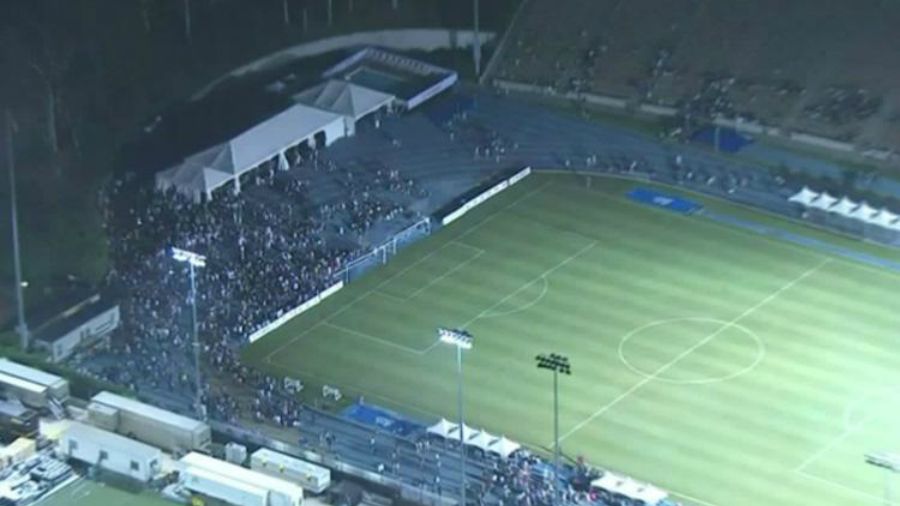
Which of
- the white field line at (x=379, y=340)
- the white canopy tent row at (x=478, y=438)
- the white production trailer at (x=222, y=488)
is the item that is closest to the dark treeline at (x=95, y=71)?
the white field line at (x=379, y=340)

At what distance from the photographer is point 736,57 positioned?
205 feet

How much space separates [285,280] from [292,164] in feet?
20.9

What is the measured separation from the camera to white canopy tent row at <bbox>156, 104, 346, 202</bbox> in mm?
56312

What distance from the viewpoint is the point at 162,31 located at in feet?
196

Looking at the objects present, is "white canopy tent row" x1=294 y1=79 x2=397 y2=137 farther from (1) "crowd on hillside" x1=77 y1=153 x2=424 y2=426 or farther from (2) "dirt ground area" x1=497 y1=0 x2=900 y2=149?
(2) "dirt ground area" x1=497 y1=0 x2=900 y2=149

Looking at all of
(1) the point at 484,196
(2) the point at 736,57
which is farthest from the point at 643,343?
(2) the point at 736,57

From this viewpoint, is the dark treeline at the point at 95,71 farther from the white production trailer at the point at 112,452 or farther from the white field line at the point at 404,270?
the white field line at the point at 404,270

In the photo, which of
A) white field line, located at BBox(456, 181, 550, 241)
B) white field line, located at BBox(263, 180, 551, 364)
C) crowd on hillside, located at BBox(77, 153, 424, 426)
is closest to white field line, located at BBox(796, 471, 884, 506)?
white field line, located at BBox(263, 180, 551, 364)

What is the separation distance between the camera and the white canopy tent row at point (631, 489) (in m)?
44.4

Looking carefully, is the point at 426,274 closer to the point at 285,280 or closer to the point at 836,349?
the point at 285,280

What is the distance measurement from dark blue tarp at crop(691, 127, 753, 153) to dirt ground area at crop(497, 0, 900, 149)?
2.73 feet

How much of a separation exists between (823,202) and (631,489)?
533 inches

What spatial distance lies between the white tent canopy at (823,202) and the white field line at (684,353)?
219 cm

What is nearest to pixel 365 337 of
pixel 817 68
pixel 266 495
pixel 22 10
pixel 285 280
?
pixel 285 280
